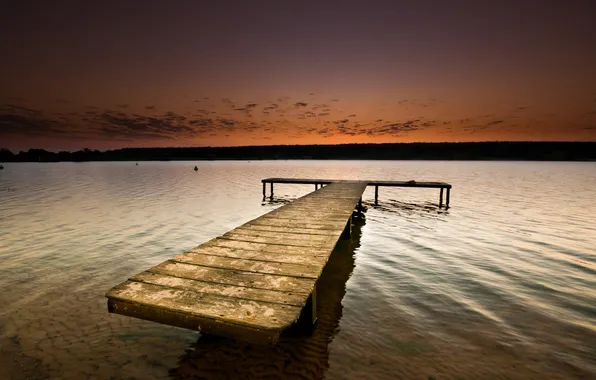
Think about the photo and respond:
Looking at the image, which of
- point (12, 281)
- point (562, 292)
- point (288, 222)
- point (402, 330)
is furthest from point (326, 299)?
point (12, 281)

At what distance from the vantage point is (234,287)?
3875mm

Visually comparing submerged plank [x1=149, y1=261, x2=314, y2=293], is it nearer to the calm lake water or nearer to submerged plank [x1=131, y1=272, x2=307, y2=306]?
submerged plank [x1=131, y1=272, x2=307, y2=306]

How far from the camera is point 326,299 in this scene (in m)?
6.48

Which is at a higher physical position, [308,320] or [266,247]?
[266,247]

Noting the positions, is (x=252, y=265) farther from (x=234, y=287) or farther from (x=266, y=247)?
(x=266, y=247)

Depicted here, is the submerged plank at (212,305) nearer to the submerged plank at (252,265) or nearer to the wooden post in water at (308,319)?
the submerged plank at (252,265)

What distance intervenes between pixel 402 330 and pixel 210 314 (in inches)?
143

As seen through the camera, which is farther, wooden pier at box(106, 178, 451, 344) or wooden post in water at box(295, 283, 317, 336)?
wooden post in water at box(295, 283, 317, 336)

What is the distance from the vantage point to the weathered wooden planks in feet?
10.3

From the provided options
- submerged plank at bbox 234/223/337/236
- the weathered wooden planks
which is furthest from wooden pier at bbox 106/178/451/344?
submerged plank at bbox 234/223/337/236

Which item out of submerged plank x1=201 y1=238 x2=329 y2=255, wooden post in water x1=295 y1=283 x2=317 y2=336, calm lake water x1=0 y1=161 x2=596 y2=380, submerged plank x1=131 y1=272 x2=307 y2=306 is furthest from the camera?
submerged plank x1=201 y1=238 x2=329 y2=255

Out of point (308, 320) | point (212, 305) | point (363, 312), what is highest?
point (212, 305)

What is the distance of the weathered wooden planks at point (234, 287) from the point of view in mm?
3133

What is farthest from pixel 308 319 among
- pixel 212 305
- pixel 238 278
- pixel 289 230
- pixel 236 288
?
pixel 289 230
